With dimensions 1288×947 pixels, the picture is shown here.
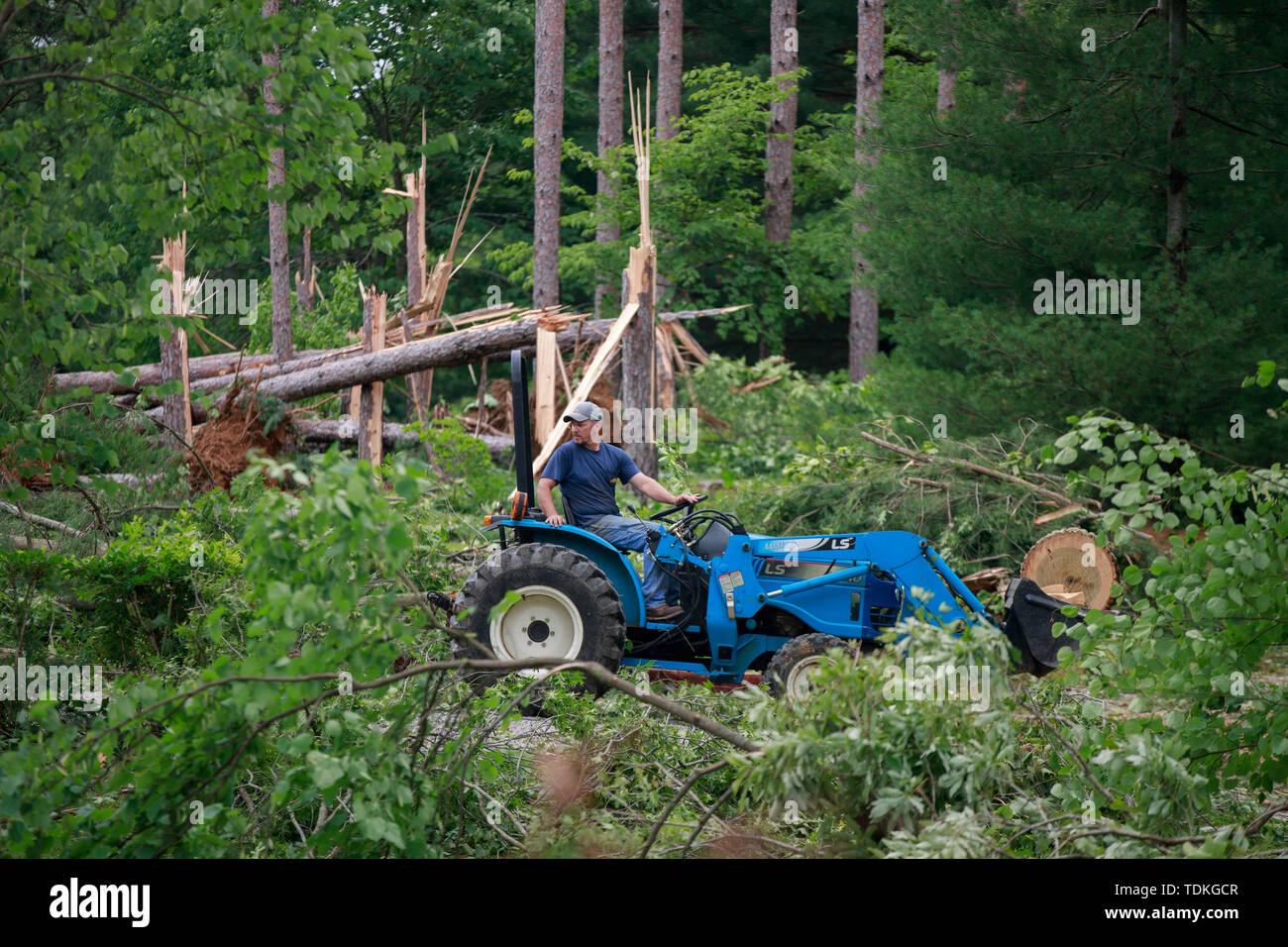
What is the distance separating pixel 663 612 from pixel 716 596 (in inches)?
14.1

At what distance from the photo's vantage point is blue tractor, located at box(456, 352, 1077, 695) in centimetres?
Answer: 648

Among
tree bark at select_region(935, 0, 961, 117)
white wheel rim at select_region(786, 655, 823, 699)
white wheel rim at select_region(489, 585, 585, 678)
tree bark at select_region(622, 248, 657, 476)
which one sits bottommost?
white wheel rim at select_region(786, 655, 823, 699)

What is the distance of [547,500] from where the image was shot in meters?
6.86

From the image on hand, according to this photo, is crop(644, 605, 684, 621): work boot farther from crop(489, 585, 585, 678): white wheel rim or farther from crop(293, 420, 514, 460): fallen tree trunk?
crop(293, 420, 514, 460): fallen tree trunk

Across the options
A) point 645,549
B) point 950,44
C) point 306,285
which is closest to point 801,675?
point 645,549

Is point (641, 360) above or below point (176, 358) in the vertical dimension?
below

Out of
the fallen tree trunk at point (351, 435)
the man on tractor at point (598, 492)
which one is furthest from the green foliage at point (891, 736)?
the fallen tree trunk at point (351, 435)

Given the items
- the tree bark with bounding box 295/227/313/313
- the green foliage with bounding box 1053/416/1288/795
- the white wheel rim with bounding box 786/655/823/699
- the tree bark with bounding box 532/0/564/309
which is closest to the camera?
the green foliage with bounding box 1053/416/1288/795

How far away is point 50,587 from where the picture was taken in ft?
21.9

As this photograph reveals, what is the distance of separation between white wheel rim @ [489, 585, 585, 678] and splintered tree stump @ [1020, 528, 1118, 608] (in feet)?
12.6

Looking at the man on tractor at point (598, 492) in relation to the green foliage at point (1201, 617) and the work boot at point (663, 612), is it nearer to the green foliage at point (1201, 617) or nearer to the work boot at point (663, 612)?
the work boot at point (663, 612)

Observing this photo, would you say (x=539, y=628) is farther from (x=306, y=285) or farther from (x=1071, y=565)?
(x=306, y=285)

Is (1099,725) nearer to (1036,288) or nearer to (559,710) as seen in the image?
(559,710)

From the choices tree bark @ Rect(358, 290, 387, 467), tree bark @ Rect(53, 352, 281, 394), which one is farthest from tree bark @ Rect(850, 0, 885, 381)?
tree bark @ Rect(53, 352, 281, 394)
